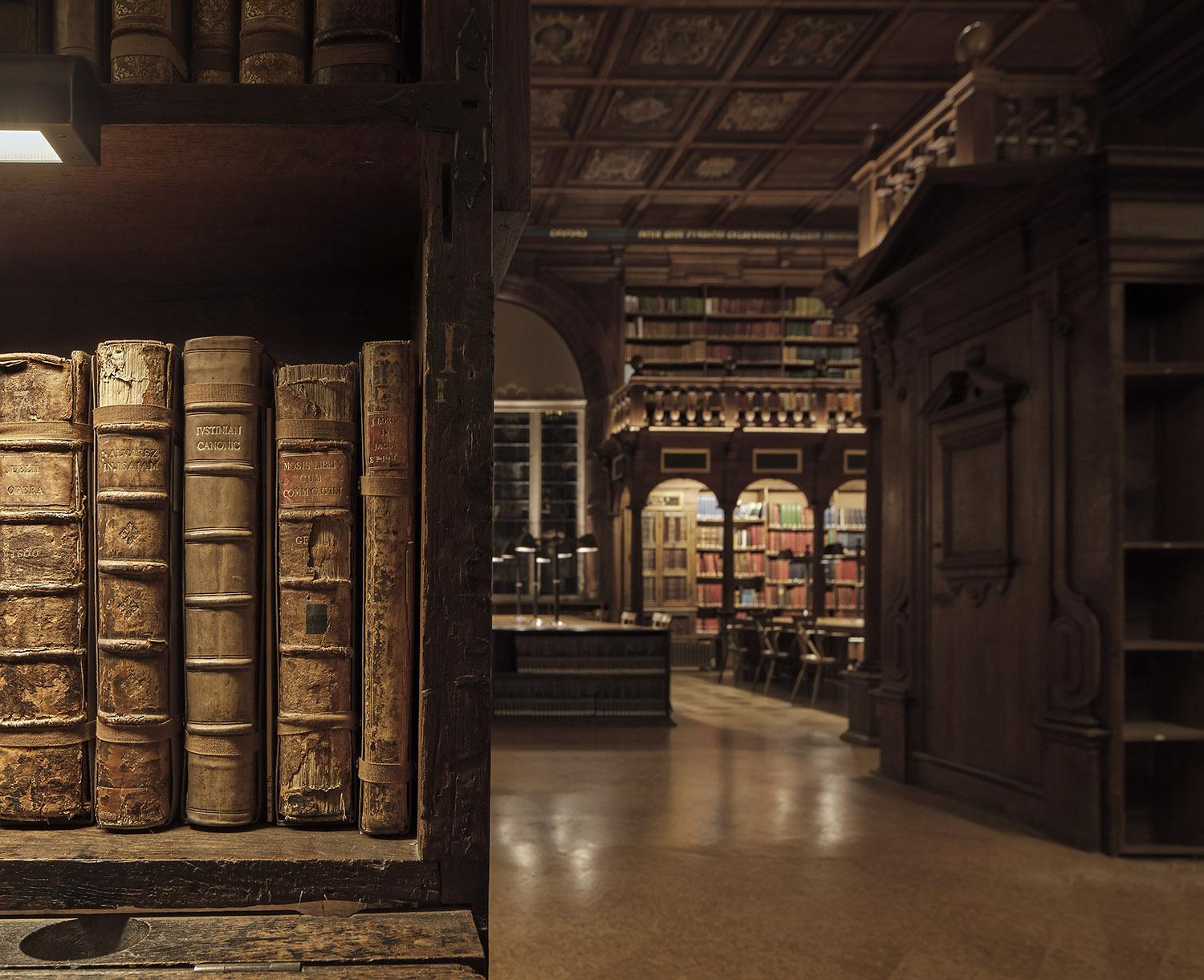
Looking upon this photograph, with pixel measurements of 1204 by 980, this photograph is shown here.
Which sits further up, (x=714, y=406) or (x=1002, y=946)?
(x=714, y=406)

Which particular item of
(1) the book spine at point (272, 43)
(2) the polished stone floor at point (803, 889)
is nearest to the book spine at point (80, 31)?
(1) the book spine at point (272, 43)

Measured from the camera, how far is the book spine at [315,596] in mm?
1098

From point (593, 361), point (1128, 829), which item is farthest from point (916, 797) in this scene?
point (593, 361)

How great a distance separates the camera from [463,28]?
107 cm

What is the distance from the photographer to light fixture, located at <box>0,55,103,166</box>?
98cm

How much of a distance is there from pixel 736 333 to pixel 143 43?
15181mm

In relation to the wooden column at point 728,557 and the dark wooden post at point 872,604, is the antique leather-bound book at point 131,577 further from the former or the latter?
the wooden column at point 728,557

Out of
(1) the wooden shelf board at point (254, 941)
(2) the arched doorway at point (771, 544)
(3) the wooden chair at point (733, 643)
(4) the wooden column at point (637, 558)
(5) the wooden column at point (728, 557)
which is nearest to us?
(1) the wooden shelf board at point (254, 941)

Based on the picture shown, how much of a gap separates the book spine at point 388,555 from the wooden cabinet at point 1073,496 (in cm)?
434

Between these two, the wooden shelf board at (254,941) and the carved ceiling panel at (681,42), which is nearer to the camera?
the wooden shelf board at (254,941)

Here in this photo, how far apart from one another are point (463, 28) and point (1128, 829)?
5.07 metres

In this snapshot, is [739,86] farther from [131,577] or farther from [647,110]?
[131,577]

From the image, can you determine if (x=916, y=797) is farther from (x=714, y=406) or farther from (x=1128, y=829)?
(x=714, y=406)

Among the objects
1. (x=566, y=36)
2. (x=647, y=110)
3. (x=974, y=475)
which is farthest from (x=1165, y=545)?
(x=647, y=110)
